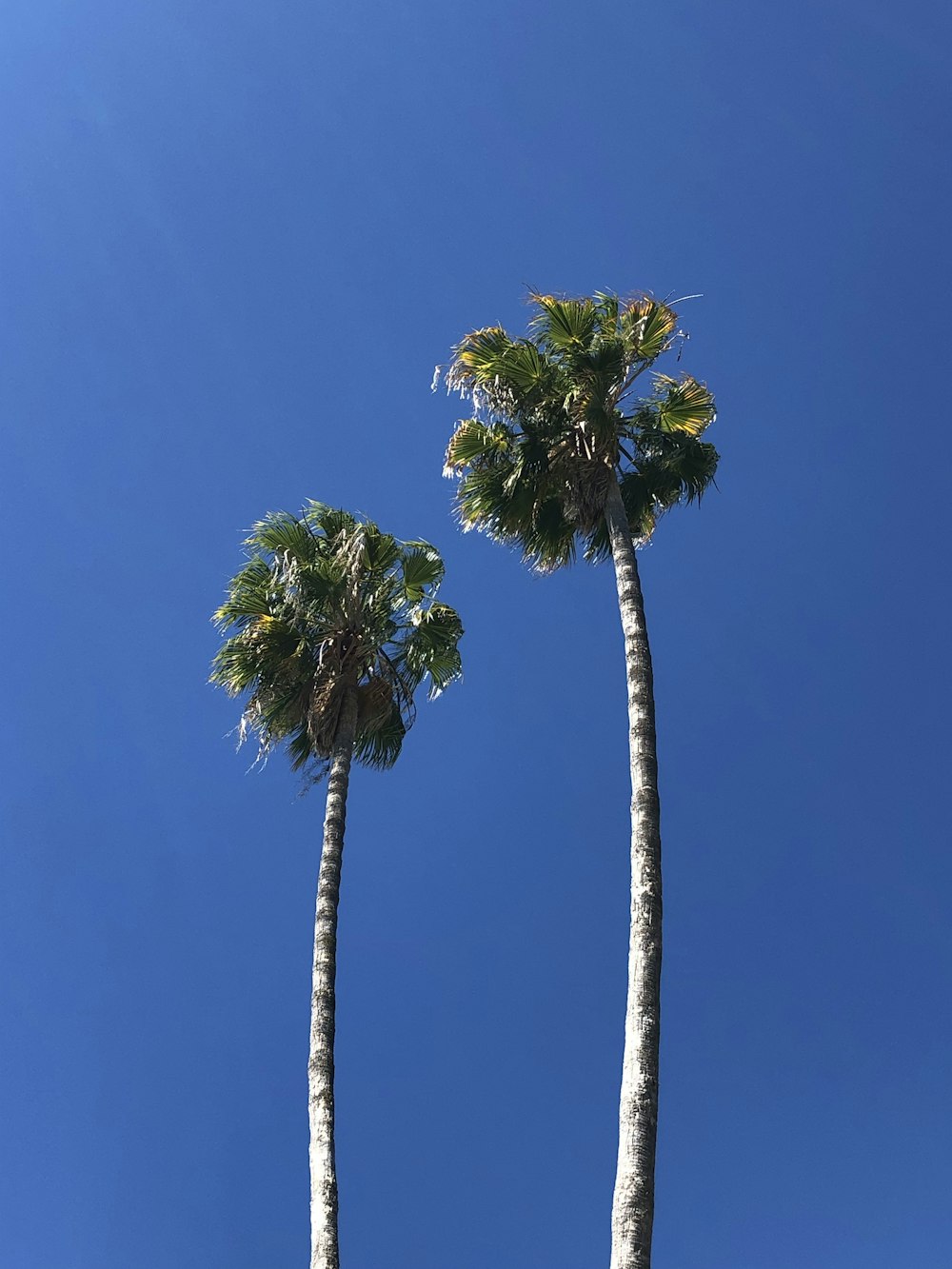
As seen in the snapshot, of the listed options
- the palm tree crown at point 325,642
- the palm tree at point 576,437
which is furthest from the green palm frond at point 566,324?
the palm tree crown at point 325,642

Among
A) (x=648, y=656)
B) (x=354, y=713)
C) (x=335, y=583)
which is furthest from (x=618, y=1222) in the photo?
(x=335, y=583)

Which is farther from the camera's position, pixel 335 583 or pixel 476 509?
pixel 335 583

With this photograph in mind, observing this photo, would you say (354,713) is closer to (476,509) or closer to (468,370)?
(476,509)

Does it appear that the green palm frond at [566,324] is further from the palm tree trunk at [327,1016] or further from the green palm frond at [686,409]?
the palm tree trunk at [327,1016]

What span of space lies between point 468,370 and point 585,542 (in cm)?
292

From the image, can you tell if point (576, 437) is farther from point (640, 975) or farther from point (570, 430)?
point (640, 975)

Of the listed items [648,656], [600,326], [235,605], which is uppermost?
[600,326]

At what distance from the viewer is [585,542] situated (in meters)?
16.5

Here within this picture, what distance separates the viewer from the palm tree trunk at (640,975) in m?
9.19

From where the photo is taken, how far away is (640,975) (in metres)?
10.6

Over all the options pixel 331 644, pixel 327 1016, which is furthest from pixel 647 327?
pixel 327 1016

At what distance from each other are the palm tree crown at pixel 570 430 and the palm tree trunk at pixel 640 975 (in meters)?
2.01

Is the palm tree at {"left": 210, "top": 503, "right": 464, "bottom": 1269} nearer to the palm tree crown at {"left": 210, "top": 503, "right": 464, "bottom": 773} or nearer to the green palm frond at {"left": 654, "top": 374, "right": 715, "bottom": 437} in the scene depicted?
the palm tree crown at {"left": 210, "top": 503, "right": 464, "bottom": 773}

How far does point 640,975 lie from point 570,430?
7.89 metres
